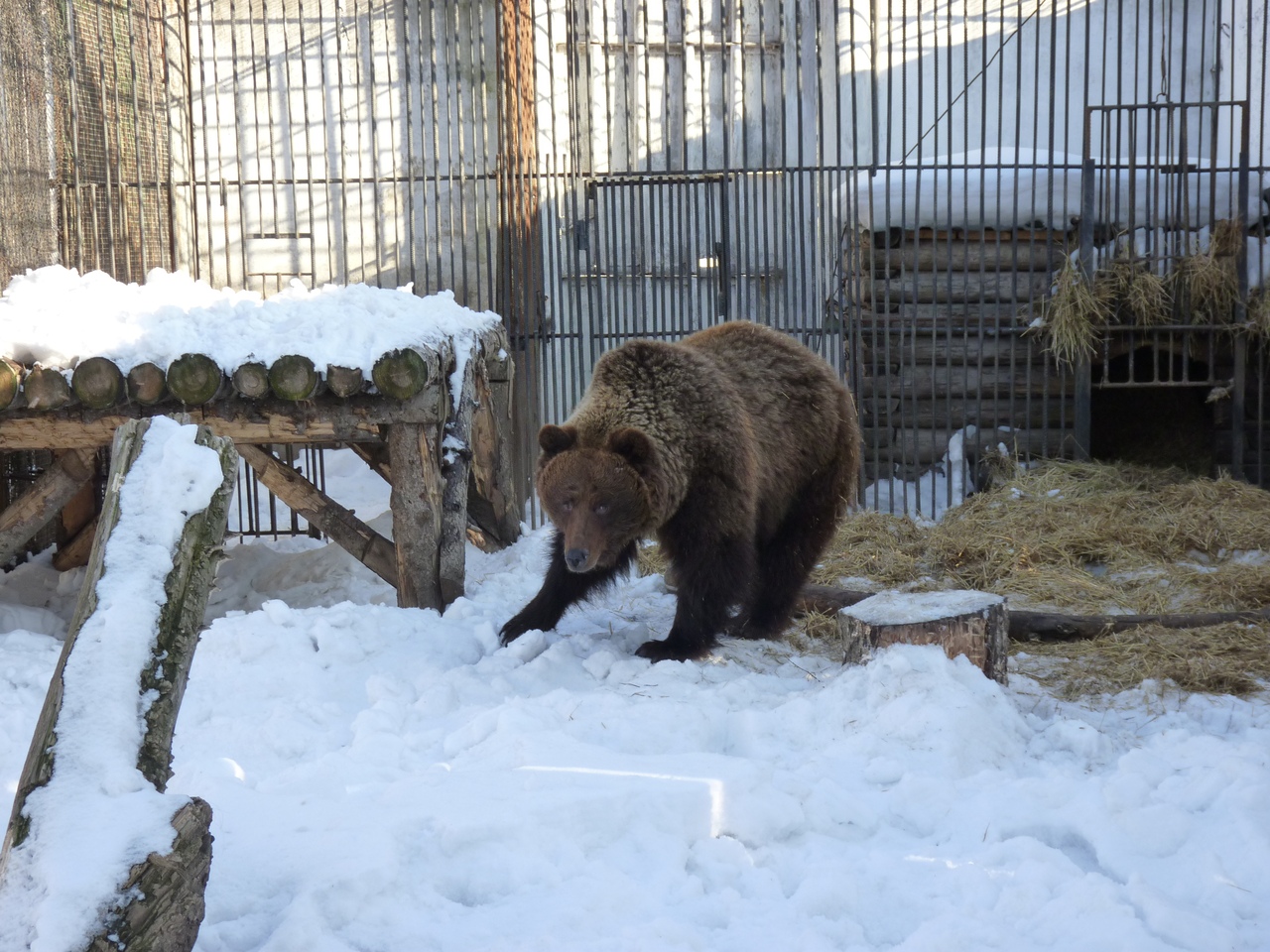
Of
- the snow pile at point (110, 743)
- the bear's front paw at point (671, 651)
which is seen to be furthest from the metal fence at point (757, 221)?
the snow pile at point (110, 743)

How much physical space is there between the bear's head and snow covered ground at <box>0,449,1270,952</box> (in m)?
0.51

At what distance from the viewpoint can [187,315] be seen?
556cm

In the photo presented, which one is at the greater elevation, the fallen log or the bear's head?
the bear's head

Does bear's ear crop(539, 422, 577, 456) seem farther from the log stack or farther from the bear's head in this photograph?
the log stack

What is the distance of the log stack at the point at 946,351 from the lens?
30.1 feet

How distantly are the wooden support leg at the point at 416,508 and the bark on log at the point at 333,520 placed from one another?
383 millimetres

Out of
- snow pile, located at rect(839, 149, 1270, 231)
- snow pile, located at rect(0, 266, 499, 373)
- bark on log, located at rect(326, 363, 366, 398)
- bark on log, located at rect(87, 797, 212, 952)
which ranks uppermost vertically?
snow pile, located at rect(839, 149, 1270, 231)

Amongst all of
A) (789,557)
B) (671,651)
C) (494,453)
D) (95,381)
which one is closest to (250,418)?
(95,381)

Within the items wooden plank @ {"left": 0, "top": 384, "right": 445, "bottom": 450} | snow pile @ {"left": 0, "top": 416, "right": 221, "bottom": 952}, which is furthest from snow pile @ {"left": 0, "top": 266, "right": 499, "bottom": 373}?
snow pile @ {"left": 0, "top": 416, "right": 221, "bottom": 952}

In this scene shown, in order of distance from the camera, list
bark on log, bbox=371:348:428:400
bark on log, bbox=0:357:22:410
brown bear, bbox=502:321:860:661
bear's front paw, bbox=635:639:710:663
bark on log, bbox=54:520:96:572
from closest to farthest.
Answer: brown bear, bbox=502:321:860:661 < bear's front paw, bbox=635:639:710:663 < bark on log, bbox=0:357:22:410 < bark on log, bbox=371:348:428:400 < bark on log, bbox=54:520:96:572

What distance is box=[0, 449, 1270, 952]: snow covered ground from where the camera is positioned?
2.62m

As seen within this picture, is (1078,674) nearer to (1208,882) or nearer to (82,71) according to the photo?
(1208,882)

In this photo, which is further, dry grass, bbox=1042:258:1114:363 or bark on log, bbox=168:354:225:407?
dry grass, bbox=1042:258:1114:363

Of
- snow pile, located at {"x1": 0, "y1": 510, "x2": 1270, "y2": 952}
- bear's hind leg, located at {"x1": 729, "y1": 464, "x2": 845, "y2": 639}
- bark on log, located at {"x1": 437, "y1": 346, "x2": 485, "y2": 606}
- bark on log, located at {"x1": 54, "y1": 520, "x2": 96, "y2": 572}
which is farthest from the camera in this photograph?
bark on log, located at {"x1": 54, "y1": 520, "x2": 96, "y2": 572}
